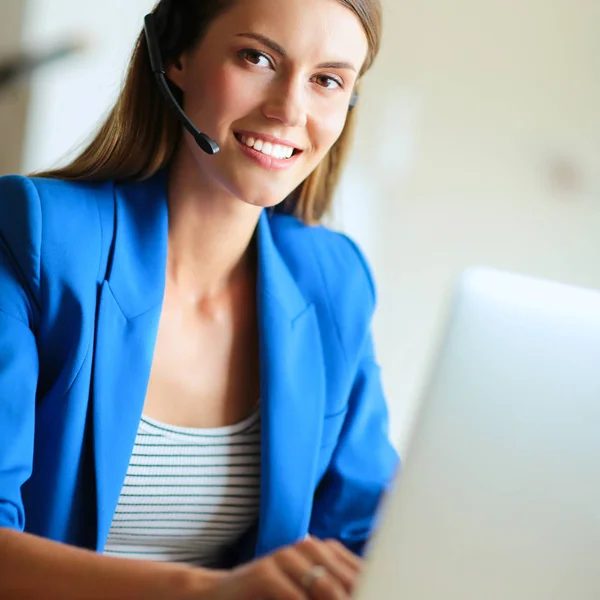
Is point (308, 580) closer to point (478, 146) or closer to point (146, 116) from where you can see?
point (146, 116)

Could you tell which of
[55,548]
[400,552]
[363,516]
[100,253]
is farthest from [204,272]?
[400,552]

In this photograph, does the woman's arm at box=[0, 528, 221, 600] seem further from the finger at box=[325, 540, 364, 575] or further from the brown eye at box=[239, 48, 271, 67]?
the brown eye at box=[239, 48, 271, 67]

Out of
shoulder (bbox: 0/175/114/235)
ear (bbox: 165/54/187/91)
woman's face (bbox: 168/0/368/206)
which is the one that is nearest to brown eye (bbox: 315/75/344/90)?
woman's face (bbox: 168/0/368/206)

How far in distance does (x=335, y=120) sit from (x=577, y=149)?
0.85m

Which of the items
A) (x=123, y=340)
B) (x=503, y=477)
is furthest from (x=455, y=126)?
(x=503, y=477)

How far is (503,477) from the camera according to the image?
44 cm

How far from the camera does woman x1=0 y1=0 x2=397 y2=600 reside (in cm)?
96

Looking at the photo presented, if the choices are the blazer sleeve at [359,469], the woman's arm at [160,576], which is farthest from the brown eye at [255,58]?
the woman's arm at [160,576]

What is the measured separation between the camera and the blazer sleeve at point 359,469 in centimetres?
115

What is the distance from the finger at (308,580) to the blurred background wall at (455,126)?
1276mm

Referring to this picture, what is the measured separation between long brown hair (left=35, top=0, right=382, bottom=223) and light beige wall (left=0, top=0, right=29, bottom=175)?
68 centimetres

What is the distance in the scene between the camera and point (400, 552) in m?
0.42

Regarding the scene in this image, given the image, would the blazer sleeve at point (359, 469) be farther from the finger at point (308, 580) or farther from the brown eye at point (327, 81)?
the finger at point (308, 580)

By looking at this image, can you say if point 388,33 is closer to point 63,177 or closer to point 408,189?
point 408,189
